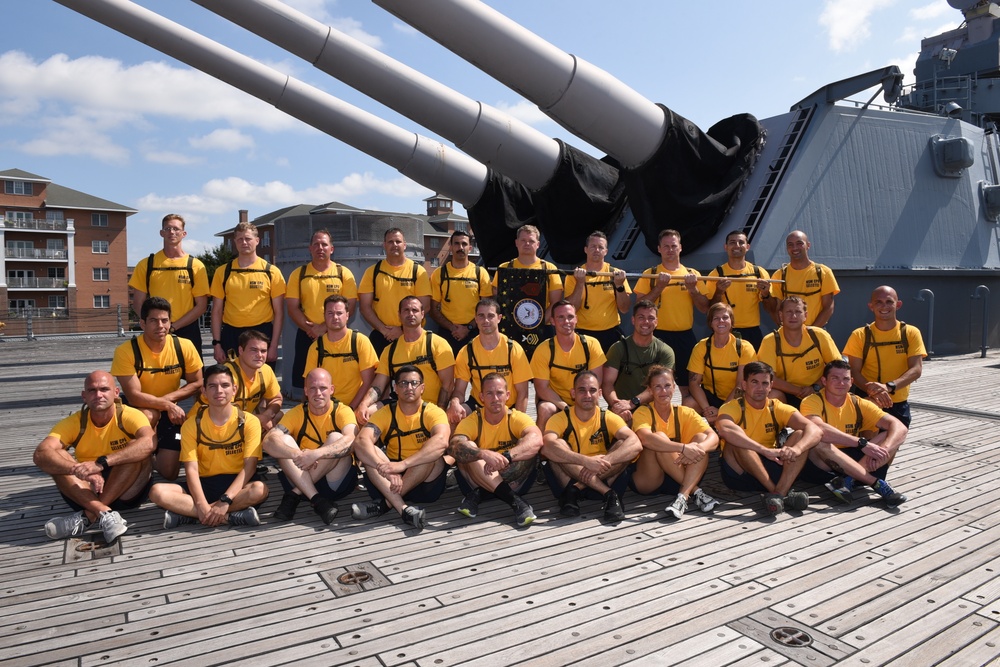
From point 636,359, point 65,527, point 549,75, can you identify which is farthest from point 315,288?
point 549,75

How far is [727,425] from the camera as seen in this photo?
448 cm

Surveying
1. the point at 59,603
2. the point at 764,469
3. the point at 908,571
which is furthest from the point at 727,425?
the point at 59,603

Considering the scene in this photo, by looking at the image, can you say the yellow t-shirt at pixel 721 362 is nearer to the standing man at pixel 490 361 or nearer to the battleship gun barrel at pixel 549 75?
the standing man at pixel 490 361

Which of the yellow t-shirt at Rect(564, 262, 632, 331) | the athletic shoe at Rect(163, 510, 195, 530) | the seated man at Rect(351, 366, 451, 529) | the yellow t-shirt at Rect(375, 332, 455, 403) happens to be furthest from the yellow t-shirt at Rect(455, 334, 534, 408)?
the athletic shoe at Rect(163, 510, 195, 530)

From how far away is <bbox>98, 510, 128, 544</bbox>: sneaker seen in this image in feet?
12.6

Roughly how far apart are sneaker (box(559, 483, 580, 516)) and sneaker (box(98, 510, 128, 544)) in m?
2.43

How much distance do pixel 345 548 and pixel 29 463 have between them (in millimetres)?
3547

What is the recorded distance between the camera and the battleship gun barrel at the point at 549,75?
Answer: 571 centimetres

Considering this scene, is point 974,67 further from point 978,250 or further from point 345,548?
point 345,548

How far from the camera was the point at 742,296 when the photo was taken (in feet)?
19.5

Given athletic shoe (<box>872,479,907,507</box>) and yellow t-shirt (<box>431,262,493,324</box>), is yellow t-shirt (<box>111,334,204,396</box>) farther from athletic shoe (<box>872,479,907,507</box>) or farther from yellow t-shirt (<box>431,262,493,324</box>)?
athletic shoe (<box>872,479,907,507</box>)

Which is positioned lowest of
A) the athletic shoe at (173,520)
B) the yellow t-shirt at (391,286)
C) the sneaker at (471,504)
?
the athletic shoe at (173,520)

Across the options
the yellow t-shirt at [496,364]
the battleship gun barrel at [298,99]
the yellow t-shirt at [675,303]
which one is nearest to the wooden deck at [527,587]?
the yellow t-shirt at [496,364]

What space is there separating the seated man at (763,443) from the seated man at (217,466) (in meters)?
2.87
